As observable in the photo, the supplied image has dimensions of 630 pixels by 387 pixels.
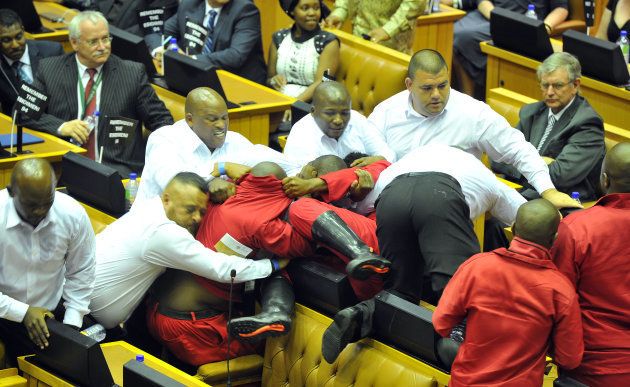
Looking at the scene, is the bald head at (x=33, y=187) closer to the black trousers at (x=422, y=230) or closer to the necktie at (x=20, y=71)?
the black trousers at (x=422, y=230)

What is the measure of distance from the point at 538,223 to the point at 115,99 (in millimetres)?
3127

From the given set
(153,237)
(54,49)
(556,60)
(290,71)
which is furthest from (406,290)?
(54,49)

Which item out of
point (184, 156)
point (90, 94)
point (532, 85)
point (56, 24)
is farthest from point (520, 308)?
point (56, 24)

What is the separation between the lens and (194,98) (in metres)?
5.79

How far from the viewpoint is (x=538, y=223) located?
4.21m

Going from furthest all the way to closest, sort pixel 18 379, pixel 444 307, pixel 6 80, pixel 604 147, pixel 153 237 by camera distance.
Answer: pixel 6 80 < pixel 604 147 < pixel 153 237 < pixel 18 379 < pixel 444 307

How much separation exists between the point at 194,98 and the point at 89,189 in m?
0.62

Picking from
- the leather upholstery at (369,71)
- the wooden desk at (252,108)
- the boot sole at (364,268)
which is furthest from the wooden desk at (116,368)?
the leather upholstery at (369,71)

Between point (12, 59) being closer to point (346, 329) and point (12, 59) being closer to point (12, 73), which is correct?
point (12, 73)

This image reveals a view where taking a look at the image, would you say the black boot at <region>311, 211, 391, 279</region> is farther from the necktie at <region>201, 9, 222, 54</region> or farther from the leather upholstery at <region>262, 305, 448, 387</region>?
the necktie at <region>201, 9, 222, 54</region>

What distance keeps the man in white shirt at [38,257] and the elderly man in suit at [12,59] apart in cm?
256

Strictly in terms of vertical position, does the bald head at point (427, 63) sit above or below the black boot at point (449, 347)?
above

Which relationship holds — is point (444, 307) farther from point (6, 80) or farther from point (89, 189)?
point (6, 80)

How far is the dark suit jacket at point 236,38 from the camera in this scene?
7.80 m
